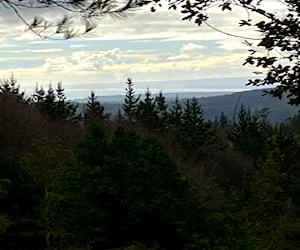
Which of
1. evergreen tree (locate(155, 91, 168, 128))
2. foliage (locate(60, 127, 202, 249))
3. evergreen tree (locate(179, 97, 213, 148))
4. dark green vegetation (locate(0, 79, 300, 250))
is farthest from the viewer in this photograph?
evergreen tree (locate(155, 91, 168, 128))

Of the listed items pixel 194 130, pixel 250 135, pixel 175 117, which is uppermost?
pixel 175 117

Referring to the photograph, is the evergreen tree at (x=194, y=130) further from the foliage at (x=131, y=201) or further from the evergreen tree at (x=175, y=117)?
the foliage at (x=131, y=201)

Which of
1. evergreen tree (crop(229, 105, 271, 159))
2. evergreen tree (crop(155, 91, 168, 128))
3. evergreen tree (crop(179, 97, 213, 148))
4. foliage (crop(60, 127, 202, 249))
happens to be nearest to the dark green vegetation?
foliage (crop(60, 127, 202, 249))

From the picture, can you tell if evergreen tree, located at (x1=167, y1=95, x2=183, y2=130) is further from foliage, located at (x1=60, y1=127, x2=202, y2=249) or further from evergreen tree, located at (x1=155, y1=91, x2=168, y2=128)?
foliage, located at (x1=60, y1=127, x2=202, y2=249)

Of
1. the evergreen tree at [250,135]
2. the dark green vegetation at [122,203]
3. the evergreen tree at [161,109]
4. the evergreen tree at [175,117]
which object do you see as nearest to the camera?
the dark green vegetation at [122,203]

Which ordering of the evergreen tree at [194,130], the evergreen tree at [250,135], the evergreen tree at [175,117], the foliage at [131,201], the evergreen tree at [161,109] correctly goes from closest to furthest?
the foliage at [131,201], the evergreen tree at [194,130], the evergreen tree at [250,135], the evergreen tree at [175,117], the evergreen tree at [161,109]

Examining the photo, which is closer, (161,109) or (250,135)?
(250,135)

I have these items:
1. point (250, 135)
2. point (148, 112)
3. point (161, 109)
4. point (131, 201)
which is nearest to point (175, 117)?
point (161, 109)

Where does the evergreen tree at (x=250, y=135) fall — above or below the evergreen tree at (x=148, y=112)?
below

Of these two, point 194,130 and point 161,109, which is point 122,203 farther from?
point 161,109

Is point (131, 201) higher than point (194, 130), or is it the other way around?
point (194, 130)

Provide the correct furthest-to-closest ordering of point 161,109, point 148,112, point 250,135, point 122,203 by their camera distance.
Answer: point 161,109
point 148,112
point 250,135
point 122,203

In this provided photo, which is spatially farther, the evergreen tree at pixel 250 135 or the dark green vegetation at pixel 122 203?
the evergreen tree at pixel 250 135

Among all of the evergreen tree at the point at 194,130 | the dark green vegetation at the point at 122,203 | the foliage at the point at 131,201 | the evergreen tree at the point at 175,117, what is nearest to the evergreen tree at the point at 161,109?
the evergreen tree at the point at 175,117
